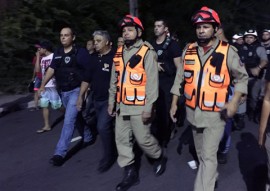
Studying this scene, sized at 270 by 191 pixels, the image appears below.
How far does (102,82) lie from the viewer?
5730mm

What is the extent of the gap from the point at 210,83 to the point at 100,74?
182 cm

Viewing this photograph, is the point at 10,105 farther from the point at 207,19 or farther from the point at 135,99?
the point at 207,19

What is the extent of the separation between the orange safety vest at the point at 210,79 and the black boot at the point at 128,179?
128 centimetres

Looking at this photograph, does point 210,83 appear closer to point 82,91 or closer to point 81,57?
point 82,91

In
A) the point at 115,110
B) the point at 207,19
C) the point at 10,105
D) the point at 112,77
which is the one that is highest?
the point at 207,19

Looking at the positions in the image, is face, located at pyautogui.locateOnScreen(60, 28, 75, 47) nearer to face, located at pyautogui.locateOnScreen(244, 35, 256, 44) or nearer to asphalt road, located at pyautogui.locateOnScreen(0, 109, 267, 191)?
asphalt road, located at pyautogui.locateOnScreen(0, 109, 267, 191)

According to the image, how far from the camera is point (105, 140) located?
5762mm

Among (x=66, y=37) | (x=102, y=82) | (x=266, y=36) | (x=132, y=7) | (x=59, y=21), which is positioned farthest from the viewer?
(x=59, y=21)

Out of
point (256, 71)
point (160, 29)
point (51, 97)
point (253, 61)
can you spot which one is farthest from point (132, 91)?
point (253, 61)

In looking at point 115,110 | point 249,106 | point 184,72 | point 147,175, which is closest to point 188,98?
point 184,72

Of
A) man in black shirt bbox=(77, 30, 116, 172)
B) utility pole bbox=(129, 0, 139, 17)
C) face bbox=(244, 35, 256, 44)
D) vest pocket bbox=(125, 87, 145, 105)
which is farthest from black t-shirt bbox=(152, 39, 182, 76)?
utility pole bbox=(129, 0, 139, 17)

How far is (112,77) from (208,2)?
56.6 feet

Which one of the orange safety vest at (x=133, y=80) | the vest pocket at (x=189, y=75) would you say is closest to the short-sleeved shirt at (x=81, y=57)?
the orange safety vest at (x=133, y=80)

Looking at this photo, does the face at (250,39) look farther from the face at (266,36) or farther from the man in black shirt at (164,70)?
the man in black shirt at (164,70)
